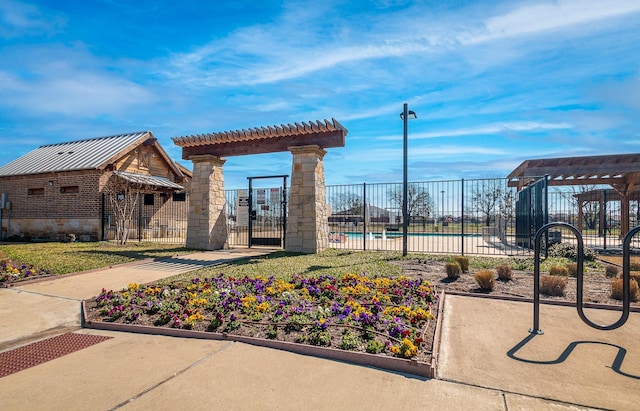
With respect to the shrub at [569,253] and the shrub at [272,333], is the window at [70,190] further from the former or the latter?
the shrub at [569,253]

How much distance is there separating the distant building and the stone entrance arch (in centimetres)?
519

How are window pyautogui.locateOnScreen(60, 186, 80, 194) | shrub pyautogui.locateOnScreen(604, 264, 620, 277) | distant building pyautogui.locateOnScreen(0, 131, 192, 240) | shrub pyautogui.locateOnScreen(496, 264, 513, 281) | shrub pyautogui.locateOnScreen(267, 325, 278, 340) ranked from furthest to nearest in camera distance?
window pyautogui.locateOnScreen(60, 186, 80, 194)
distant building pyautogui.locateOnScreen(0, 131, 192, 240)
shrub pyautogui.locateOnScreen(604, 264, 620, 277)
shrub pyautogui.locateOnScreen(496, 264, 513, 281)
shrub pyautogui.locateOnScreen(267, 325, 278, 340)

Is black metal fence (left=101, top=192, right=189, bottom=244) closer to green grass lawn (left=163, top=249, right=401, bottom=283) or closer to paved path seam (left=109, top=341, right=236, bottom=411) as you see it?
green grass lawn (left=163, top=249, right=401, bottom=283)

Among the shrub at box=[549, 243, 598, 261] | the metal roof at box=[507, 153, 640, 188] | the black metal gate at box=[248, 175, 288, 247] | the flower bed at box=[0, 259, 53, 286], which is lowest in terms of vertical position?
the flower bed at box=[0, 259, 53, 286]

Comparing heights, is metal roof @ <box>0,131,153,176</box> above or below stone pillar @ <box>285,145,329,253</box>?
above

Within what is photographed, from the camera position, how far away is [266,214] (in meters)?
13.3

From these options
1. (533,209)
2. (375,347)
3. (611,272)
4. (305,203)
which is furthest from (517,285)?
(533,209)

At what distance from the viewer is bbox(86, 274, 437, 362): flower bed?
147 inches

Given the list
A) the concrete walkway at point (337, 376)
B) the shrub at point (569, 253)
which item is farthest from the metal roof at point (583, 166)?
the concrete walkway at point (337, 376)

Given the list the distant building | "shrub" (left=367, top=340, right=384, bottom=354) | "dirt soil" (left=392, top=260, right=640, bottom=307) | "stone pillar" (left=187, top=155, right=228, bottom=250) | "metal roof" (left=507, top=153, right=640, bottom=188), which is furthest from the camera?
the distant building

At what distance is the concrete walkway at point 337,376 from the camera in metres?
2.66

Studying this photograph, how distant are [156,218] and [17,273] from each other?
13.3m

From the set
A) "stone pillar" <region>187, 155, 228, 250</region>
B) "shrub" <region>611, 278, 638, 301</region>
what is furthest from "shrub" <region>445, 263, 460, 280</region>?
"stone pillar" <region>187, 155, 228, 250</region>

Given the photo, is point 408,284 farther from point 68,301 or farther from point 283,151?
point 283,151
